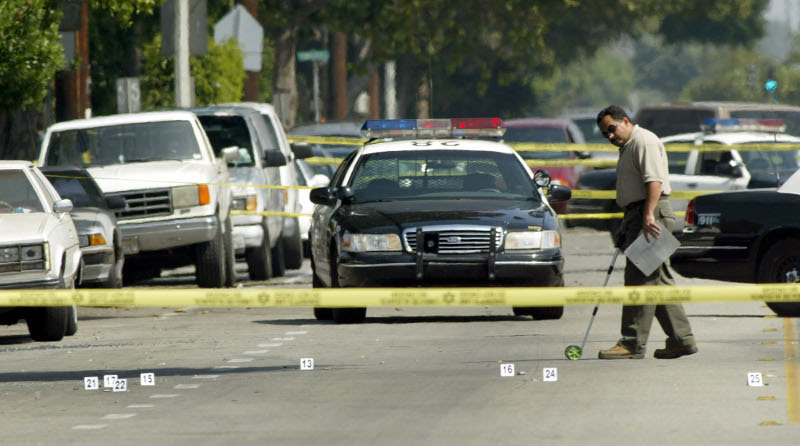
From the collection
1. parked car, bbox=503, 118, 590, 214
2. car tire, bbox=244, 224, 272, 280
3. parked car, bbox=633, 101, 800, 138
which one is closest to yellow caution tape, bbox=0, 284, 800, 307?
car tire, bbox=244, 224, 272, 280

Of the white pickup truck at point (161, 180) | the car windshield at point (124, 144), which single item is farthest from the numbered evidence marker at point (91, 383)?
the car windshield at point (124, 144)

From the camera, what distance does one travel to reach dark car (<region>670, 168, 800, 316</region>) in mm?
15555

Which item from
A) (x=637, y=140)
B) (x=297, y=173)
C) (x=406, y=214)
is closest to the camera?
(x=637, y=140)

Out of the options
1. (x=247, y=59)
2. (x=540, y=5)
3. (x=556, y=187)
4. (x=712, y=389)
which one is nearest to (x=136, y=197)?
(x=556, y=187)

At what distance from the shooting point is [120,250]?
17.2 meters

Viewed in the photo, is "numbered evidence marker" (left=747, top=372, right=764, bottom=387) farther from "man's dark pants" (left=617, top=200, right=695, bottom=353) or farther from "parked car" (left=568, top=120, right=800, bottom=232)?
"parked car" (left=568, top=120, right=800, bottom=232)

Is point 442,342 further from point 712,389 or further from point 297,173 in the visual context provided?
point 297,173

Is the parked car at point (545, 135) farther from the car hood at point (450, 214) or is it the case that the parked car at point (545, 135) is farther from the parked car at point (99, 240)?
the car hood at point (450, 214)

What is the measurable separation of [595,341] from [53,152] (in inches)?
313

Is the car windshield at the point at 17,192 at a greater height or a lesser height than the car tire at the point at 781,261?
greater

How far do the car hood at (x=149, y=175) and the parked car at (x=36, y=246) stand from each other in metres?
3.67

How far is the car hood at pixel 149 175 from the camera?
19031 mm

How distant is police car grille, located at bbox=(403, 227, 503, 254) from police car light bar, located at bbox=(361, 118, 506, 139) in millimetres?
2941

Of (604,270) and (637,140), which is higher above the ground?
(637,140)
